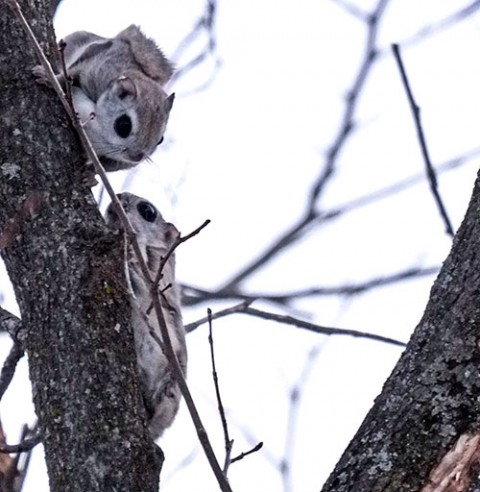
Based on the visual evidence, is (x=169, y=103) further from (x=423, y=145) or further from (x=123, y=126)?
(x=423, y=145)

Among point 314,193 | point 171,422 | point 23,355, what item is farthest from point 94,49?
point 23,355

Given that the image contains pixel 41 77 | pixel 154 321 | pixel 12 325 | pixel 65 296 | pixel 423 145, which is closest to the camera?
pixel 65 296

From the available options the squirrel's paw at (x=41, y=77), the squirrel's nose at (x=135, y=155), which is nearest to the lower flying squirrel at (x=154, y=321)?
the squirrel's paw at (x=41, y=77)

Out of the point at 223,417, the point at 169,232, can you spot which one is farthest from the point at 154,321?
the point at 223,417

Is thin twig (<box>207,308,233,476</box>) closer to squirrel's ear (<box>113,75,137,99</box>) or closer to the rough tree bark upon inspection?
the rough tree bark

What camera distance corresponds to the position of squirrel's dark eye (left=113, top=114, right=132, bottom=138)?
454cm

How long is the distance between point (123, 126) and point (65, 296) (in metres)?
2.03

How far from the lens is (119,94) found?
15.0 ft

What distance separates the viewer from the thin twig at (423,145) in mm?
3035

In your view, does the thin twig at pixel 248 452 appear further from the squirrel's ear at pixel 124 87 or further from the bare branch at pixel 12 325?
the squirrel's ear at pixel 124 87

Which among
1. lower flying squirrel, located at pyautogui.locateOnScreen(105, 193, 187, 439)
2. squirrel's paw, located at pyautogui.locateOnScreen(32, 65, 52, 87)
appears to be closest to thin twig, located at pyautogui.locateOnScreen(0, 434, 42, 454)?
lower flying squirrel, located at pyautogui.locateOnScreen(105, 193, 187, 439)

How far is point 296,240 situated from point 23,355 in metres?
2.58

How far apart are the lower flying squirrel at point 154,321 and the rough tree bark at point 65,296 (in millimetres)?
210

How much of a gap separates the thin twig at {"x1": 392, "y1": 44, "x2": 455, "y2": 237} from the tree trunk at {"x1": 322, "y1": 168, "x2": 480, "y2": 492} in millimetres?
563
